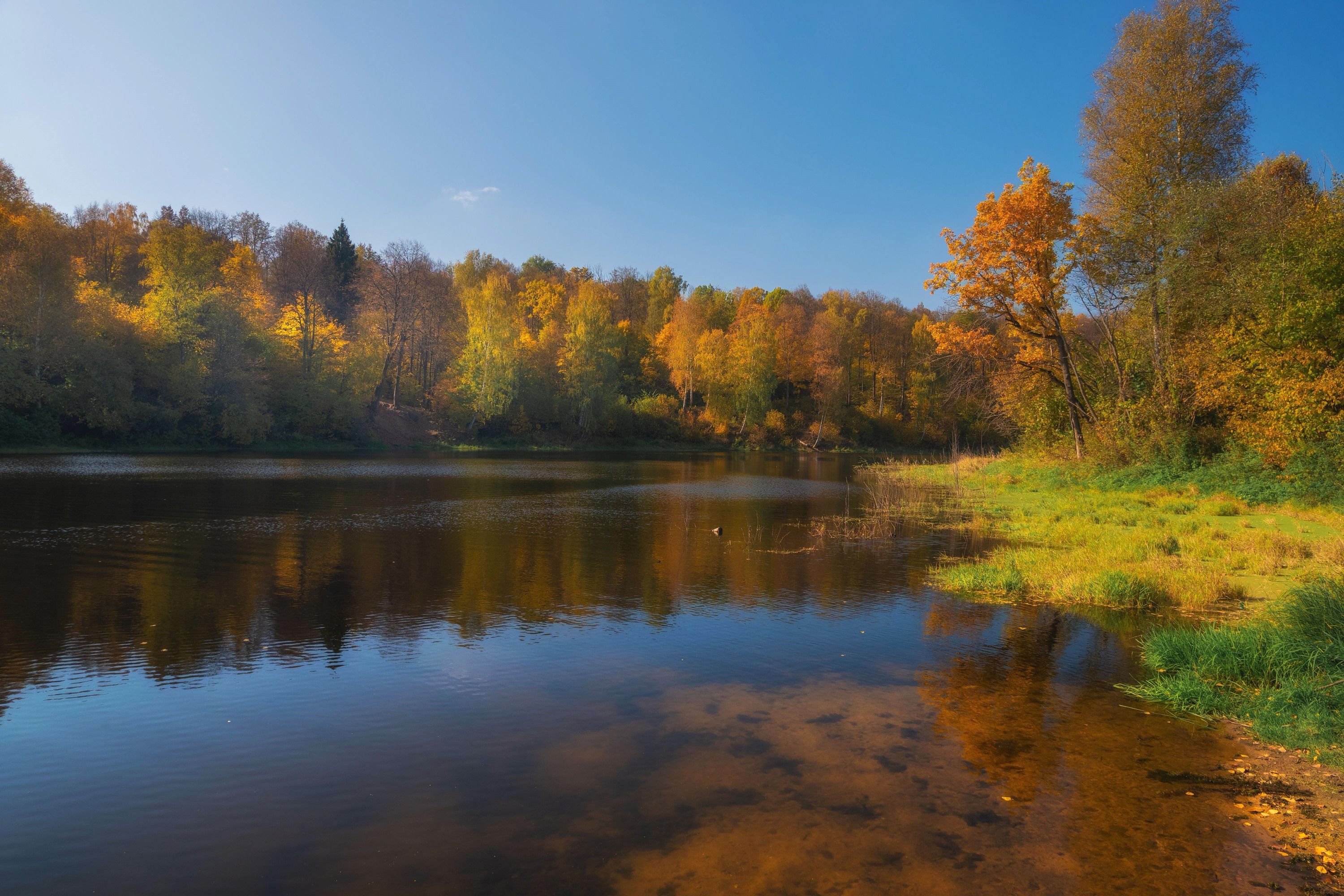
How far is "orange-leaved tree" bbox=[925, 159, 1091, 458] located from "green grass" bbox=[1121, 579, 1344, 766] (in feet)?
65.8

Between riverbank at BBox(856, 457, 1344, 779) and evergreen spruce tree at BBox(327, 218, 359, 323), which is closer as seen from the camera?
riverbank at BBox(856, 457, 1344, 779)

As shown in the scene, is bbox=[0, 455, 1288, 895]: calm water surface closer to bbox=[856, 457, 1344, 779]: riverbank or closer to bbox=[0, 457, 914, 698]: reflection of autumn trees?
bbox=[0, 457, 914, 698]: reflection of autumn trees

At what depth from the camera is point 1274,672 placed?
7598 mm

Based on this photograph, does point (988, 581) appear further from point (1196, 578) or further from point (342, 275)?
point (342, 275)

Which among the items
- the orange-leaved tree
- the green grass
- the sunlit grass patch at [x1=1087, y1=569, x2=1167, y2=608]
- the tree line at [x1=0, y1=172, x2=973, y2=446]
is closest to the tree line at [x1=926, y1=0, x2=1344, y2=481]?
the orange-leaved tree

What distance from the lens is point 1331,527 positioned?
51.4 feet

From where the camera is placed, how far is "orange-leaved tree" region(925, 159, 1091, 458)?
25.9 meters

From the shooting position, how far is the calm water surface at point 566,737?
4.86m

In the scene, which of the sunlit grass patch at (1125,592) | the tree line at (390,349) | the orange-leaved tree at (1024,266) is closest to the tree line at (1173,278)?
the orange-leaved tree at (1024,266)

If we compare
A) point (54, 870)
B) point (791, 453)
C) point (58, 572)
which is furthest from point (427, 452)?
point (54, 870)

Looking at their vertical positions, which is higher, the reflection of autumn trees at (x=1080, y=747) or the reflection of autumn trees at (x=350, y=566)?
the reflection of autumn trees at (x=350, y=566)

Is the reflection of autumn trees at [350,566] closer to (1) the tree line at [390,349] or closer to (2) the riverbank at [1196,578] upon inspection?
(2) the riverbank at [1196,578]

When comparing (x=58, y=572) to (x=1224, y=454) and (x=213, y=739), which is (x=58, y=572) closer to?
(x=213, y=739)

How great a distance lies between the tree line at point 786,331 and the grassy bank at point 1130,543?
7.74 feet
